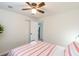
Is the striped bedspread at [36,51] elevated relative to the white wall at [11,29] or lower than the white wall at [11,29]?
lower

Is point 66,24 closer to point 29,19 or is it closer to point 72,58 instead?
point 29,19

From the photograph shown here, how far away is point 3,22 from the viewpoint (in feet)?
7.91

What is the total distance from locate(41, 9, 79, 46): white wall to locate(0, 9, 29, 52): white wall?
93 centimetres

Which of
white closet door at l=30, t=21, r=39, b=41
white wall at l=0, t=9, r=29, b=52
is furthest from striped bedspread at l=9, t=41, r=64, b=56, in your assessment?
white wall at l=0, t=9, r=29, b=52

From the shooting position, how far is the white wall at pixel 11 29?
7.89ft

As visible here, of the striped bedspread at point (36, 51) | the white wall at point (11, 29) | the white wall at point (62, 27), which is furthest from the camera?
the white wall at point (11, 29)

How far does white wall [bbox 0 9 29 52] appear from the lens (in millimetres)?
2404

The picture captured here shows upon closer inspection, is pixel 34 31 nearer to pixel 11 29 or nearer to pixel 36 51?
pixel 11 29

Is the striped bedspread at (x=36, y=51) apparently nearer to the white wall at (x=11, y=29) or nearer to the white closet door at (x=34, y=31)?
the white closet door at (x=34, y=31)

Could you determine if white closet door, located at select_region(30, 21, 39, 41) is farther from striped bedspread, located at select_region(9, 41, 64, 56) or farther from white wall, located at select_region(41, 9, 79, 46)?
striped bedspread, located at select_region(9, 41, 64, 56)

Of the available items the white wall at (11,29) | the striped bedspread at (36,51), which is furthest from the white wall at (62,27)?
the white wall at (11,29)

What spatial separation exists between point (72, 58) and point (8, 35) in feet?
7.79

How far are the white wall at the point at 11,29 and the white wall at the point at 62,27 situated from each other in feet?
3.04

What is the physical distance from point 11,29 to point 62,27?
1442 mm
